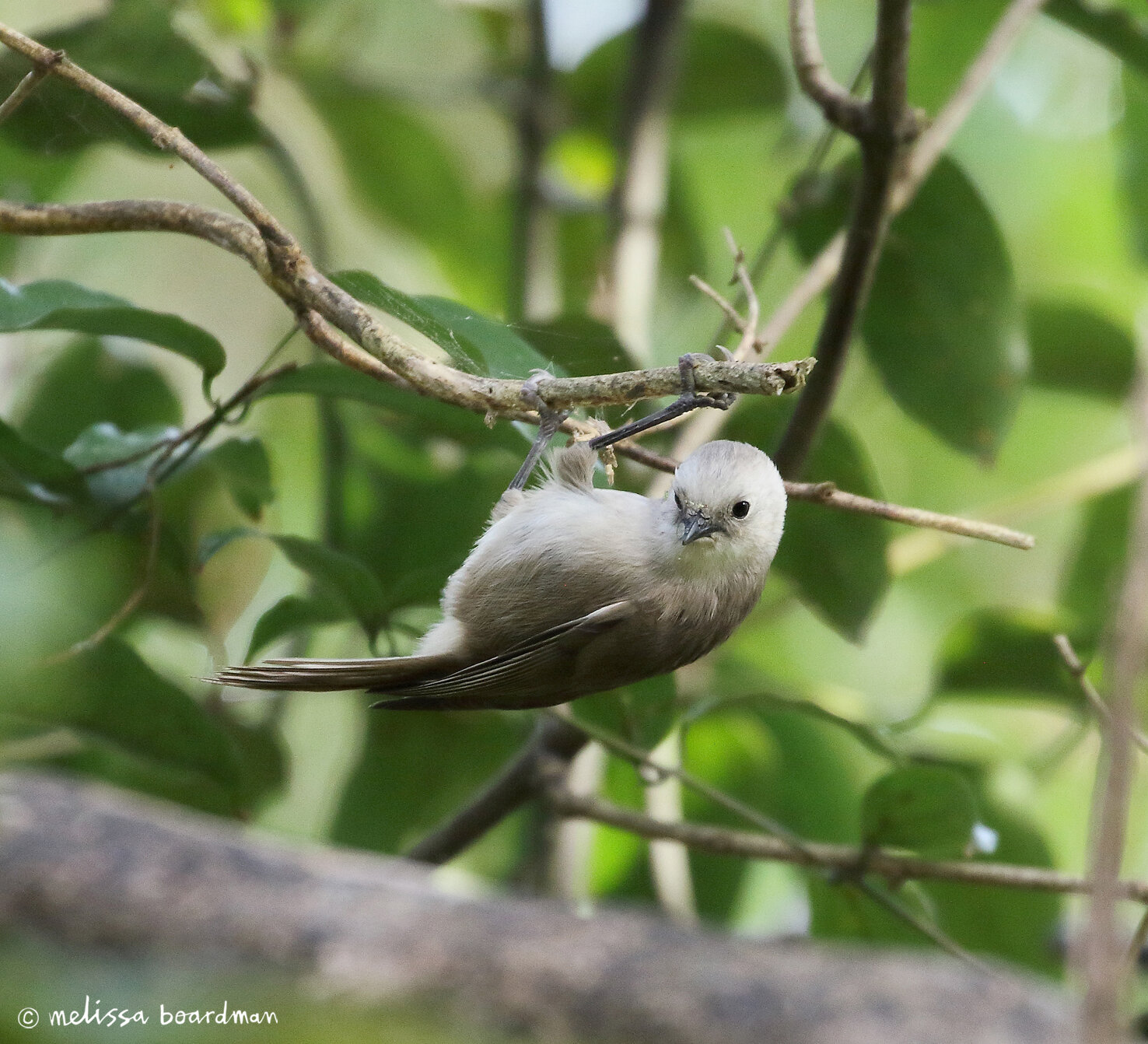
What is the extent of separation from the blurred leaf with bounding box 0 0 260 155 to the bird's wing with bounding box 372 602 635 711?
2.45 feet

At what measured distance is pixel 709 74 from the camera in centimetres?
300

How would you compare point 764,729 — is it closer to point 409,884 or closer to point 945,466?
point 945,466

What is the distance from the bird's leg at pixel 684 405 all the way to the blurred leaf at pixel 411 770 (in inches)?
32.3

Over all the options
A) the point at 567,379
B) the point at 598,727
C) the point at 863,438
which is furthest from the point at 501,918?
the point at 863,438

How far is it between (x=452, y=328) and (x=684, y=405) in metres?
0.27

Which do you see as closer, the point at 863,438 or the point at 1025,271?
the point at 863,438

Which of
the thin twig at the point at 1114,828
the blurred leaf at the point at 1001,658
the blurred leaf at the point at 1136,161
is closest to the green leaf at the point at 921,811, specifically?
the blurred leaf at the point at 1001,658

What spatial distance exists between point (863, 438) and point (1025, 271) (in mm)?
703

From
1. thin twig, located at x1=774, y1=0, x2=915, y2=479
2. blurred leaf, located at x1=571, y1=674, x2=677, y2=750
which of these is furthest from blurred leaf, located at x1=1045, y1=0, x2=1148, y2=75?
blurred leaf, located at x1=571, y1=674, x2=677, y2=750

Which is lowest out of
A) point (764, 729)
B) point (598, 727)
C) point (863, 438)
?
point (764, 729)

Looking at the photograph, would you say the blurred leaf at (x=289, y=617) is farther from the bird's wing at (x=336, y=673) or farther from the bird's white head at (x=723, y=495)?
the bird's white head at (x=723, y=495)

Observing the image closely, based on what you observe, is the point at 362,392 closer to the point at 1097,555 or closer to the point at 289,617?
the point at 289,617

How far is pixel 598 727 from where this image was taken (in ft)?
6.15

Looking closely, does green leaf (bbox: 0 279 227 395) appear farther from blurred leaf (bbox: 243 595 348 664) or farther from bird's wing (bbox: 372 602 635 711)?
bird's wing (bbox: 372 602 635 711)
